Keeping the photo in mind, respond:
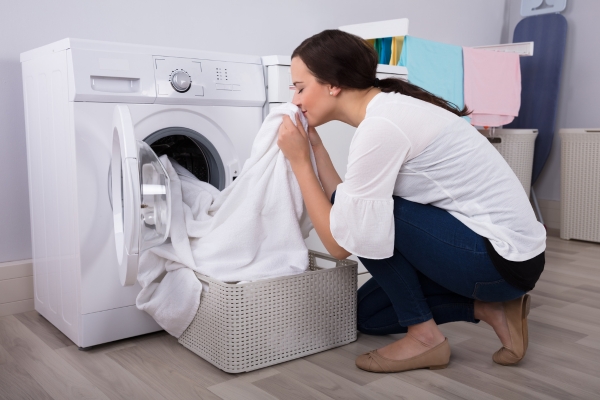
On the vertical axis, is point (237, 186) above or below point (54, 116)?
below

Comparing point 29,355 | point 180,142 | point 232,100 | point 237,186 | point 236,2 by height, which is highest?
point 236,2

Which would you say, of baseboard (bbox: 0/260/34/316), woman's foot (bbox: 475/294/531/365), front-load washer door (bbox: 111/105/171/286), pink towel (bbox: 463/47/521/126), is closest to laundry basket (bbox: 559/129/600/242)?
pink towel (bbox: 463/47/521/126)

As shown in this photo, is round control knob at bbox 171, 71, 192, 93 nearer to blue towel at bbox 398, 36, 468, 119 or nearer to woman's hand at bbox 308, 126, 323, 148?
woman's hand at bbox 308, 126, 323, 148

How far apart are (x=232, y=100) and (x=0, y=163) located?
0.79 metres

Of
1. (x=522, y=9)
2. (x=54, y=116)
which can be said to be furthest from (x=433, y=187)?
(x=522, y=9)

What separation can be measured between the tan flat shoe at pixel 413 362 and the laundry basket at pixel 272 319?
17 cm

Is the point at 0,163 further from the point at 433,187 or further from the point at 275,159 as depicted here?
the point at 433,187

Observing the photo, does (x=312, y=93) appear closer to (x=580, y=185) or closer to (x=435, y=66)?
(x=435, y=66)

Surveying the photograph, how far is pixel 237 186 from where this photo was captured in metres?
1.49

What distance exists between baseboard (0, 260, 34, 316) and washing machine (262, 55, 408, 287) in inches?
36.7

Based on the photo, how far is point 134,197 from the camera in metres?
1.21

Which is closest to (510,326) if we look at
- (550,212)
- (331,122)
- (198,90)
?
(331,122)

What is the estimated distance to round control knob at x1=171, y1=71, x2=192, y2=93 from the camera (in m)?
1.59

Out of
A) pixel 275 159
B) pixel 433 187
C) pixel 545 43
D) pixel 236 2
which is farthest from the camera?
pixel 545 43
